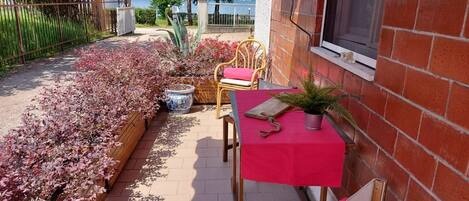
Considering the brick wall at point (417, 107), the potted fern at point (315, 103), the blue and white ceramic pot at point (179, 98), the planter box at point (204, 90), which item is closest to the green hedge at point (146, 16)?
the planter box at point (204, 90)

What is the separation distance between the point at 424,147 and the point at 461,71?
0.99 ft

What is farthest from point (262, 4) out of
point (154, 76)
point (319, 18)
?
point (319, 18)

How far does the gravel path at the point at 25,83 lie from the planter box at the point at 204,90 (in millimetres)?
1980

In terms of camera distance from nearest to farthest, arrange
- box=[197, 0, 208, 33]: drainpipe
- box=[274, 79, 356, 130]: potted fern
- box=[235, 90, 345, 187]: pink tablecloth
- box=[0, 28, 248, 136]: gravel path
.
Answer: box=[235, 90, 345, 187]: pink tablecloth < box=[274, 79, 356, 130]: potted fern < box=[0, 28, 248, 136]: gravel path < box=[197, 0, 208, 33]: drainpipe

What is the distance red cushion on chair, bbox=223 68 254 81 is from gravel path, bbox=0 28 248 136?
7.67ft

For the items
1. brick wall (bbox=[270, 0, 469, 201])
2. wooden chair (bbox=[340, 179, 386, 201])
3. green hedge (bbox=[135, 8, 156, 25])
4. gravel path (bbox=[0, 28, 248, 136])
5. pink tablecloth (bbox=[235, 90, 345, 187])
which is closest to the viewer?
brick wall (bbox=[270, 0, 469, 201])

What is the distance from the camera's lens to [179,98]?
13.3 ft

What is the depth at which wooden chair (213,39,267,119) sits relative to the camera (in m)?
3.89

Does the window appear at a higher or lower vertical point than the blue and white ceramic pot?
higher

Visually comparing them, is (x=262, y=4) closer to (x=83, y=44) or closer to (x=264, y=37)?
(x=264, y=37)

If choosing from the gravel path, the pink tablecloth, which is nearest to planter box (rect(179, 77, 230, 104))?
the gravel path

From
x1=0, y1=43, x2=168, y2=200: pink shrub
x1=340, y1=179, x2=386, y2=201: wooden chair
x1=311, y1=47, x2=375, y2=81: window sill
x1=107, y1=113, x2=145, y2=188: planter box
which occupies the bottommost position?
x1=107, y1=113, x2=145, y2=188: planter box

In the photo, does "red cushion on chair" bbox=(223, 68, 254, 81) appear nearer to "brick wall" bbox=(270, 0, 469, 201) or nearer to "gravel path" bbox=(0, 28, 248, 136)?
"brick wall" bbox=(270, 0, 469, 201)

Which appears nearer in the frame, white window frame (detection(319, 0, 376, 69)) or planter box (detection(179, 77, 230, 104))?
white window frame (detection(319, 0, 376, 69))
